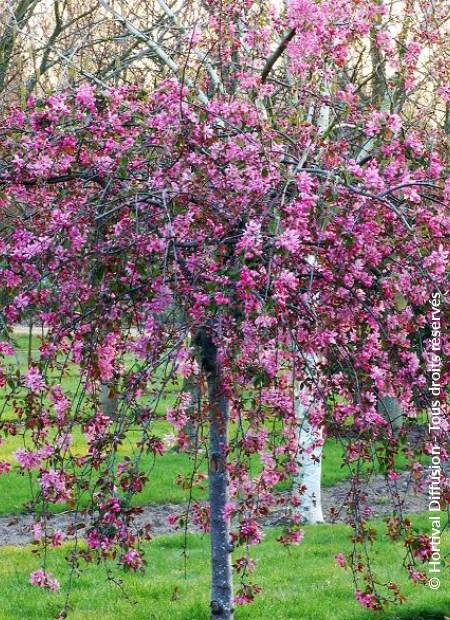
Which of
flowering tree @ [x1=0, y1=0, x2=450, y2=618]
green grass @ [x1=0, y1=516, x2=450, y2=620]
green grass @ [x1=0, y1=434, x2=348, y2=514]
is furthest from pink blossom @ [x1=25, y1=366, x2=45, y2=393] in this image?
green grass @ [x1=0, y1=434, x2=348, y2=514]

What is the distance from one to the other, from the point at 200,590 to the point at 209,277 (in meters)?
4.03

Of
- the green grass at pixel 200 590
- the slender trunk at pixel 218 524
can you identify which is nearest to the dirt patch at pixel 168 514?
the green grass at pixel 200 590

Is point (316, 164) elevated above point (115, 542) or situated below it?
above

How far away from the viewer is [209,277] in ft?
12.9

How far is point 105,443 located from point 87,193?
147 cm

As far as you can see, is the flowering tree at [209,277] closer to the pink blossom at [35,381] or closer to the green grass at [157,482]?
the pink blossom at [35,381]

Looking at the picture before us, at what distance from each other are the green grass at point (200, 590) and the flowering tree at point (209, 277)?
2.26 metres

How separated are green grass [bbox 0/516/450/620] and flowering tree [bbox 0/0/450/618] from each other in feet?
7.42

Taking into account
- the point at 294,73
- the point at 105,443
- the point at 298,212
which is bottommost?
the point at 105,443

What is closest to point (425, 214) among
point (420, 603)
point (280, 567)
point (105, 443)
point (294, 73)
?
point (105, 443)

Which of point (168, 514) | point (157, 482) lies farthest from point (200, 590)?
point (157, 482)

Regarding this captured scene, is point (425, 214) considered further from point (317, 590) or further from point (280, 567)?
point (280, 567)

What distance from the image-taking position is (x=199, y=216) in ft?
13.2

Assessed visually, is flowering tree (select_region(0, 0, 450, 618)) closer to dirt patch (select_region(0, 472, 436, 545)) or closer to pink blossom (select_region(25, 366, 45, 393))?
pink blossom (select_region(25, 366, 45, 393))
